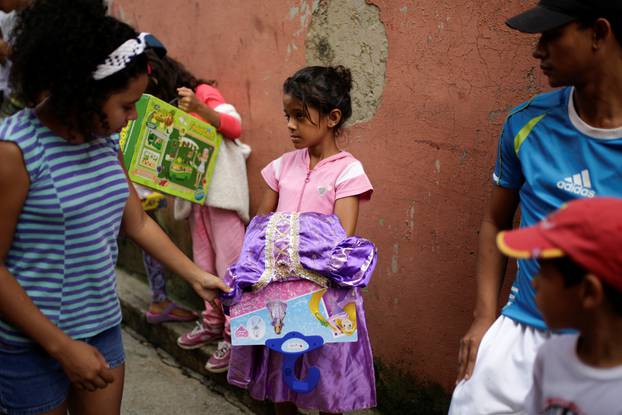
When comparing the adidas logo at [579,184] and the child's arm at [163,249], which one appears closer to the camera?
the adidas logo at [579,184]

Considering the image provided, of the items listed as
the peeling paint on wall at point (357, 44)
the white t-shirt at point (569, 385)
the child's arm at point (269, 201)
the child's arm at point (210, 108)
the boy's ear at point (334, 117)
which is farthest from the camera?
the child's arm at point (210, 108)

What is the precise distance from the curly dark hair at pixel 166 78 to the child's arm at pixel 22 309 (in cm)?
175

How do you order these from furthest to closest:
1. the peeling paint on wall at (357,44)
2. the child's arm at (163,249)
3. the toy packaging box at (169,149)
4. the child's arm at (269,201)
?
1. the toy packaging box at (169,149)
2. the peeling paint on wall at (357,44)
3. the child's arm at (269,201)
4. the child's arm at (163,249)

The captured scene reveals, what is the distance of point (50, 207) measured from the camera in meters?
1.80

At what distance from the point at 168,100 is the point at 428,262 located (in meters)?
1.66

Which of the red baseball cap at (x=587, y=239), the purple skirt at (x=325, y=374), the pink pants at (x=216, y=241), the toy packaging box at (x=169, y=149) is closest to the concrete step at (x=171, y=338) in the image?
the pink pants at (x=216, y=241)

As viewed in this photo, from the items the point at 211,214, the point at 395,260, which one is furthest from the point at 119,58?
the point at 211,214

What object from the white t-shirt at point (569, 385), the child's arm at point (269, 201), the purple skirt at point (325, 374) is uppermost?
the child's arm at point (269, 201)

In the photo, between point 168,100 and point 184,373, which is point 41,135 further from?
point 184,373

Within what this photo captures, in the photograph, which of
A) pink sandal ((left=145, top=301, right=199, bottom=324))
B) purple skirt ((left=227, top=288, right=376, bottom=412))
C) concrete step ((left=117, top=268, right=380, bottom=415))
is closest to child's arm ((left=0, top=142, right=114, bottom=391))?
purple skirt ((left=227, top=288, right=376, bottom=412))

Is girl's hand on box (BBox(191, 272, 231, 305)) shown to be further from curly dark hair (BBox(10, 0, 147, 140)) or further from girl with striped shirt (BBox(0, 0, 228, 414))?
curly dark hair (BBox(10, 0, 147, 140))

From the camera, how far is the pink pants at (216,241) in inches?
141

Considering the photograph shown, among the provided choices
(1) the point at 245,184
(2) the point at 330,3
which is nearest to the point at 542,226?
(2) the point at 330,3

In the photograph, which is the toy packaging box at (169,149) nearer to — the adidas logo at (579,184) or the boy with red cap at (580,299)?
the adidas logo at (579,184)
